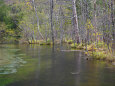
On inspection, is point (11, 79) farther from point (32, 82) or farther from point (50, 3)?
point (50, 3)

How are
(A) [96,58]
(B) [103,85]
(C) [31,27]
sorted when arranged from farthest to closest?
(C) [31,27], (A) [96,58], (B) [103,85]

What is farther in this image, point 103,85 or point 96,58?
point 96,58

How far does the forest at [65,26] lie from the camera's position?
1216 centimetres

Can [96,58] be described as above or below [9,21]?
below

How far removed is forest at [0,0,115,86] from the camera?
12.2 meters

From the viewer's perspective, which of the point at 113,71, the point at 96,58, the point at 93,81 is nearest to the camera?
the point at 93,81

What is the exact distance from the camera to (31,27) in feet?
133

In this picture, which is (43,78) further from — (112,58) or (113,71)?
(112,58)

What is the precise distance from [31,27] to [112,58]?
103ft

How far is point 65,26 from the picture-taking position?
1742 inches

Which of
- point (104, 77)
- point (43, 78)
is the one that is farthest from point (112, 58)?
point (43, 78)

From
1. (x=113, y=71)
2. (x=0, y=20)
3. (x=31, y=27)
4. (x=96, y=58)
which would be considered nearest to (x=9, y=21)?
(x=0, y=20)

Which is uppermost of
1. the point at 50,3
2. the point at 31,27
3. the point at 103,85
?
the point at 50,3

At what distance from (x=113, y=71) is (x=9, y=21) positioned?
53885mm
